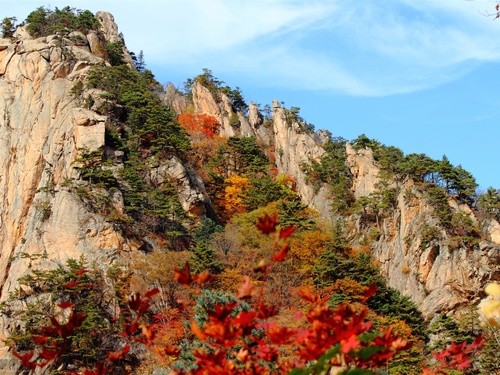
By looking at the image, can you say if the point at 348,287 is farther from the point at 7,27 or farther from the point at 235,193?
the point at 7,27

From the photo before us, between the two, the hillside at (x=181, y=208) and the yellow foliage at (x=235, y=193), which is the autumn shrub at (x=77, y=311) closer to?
the hillside at (x=181, y=208)

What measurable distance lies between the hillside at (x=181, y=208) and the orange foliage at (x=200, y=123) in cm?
488

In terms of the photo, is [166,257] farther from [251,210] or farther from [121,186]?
[251,210]

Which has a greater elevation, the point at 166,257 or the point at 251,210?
the point at 251,210

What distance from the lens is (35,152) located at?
35.0 meters

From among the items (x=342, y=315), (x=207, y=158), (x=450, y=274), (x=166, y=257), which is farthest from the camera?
(x=207, y=158)

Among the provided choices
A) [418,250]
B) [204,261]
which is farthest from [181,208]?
[418,250]

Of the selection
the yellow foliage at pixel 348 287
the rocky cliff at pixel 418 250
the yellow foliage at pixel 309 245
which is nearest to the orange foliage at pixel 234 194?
the rocky cliff at pixel 418 250

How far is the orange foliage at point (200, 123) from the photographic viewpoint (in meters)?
49.4

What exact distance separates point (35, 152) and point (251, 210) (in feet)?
40.9

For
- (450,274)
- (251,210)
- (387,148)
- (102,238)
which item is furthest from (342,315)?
(387,148)

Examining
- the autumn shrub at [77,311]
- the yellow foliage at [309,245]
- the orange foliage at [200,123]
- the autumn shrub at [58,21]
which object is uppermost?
the autumn shrub at [58,21]

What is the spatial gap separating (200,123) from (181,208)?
64.6ft

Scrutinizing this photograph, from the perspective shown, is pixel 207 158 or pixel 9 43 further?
pixel 207 158
